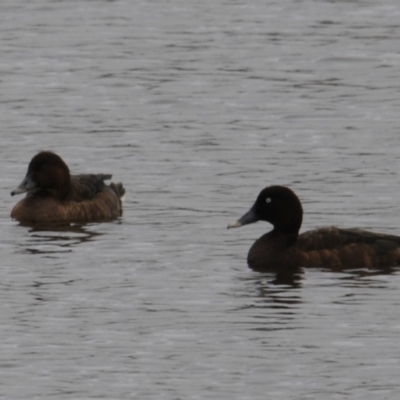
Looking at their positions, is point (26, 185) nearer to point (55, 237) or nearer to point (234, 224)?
point (55, 237)

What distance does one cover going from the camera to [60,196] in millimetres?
19516

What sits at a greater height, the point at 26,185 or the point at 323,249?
the point at 26,185

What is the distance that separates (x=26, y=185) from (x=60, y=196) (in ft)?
1.43

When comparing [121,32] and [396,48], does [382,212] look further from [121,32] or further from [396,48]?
[121,32]

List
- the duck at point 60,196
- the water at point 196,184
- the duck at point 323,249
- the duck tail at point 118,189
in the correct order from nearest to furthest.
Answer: the water at point 196,184 → the duck at point 323,249 → the duck at point 60,196 → the duck tail at point 118,189

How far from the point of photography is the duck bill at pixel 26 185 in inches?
756

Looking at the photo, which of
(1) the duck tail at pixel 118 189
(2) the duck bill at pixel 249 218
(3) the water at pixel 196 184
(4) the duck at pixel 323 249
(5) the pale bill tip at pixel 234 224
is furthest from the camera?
(1) the duck tail at pixel 118 189

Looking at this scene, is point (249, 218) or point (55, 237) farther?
point (55, 237)

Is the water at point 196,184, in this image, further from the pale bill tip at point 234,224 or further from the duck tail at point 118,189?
the pale bill tip at point 234,224

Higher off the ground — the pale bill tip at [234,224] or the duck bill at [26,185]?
the duck bill at [26,185]

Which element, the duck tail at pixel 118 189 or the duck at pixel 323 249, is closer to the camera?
the duck at pixel 323 249

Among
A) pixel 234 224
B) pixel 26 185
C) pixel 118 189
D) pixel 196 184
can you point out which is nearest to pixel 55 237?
pixel 26 185

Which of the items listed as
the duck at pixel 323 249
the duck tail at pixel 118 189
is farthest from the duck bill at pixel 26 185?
the duck at pixel 323 249

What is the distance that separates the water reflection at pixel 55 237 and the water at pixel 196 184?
0.18ft
